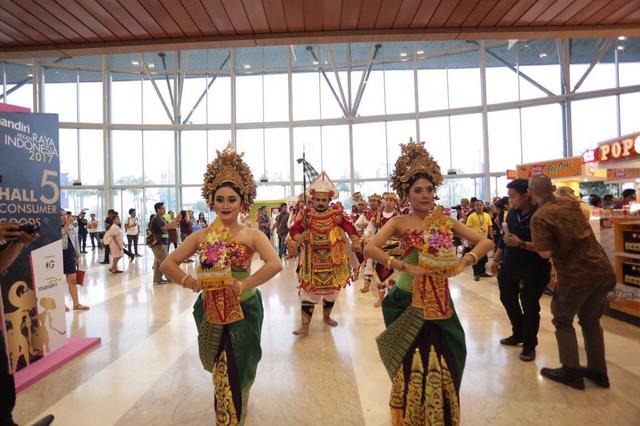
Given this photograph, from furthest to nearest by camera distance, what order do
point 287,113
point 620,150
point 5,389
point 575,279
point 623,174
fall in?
point 287,113 < point 623,174 < point 620,150 < point 575,279 < point 5,389

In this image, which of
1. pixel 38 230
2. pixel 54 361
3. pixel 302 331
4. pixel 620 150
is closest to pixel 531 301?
pixel 302 331

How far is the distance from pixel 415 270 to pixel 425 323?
12.3 inches

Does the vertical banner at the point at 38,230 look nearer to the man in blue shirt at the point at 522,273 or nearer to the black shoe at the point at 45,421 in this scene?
the black shoe at the point at 45,421

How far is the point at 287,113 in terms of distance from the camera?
17.6 m

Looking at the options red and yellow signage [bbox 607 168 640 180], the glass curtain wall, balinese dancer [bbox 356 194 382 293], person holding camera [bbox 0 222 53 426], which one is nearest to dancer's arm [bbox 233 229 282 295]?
person holding camera [bbox 0 222 53 426]

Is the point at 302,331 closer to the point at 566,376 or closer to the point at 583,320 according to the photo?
the point at 566,376

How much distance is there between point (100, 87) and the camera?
17.4 metres

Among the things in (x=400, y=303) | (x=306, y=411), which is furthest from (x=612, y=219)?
(x=306, y=411)

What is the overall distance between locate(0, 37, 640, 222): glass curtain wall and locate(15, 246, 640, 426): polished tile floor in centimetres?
1223

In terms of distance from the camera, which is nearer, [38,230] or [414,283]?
[414,283]

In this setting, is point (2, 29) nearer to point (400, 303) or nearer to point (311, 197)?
point (311, 197)

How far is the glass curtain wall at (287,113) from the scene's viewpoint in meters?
15.6

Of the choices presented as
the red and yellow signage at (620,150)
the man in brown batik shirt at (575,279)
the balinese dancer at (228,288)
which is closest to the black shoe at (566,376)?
the man in brown batik shirt at (575,279)

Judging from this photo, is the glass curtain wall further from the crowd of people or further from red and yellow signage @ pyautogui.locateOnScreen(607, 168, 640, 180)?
the crowd of people
